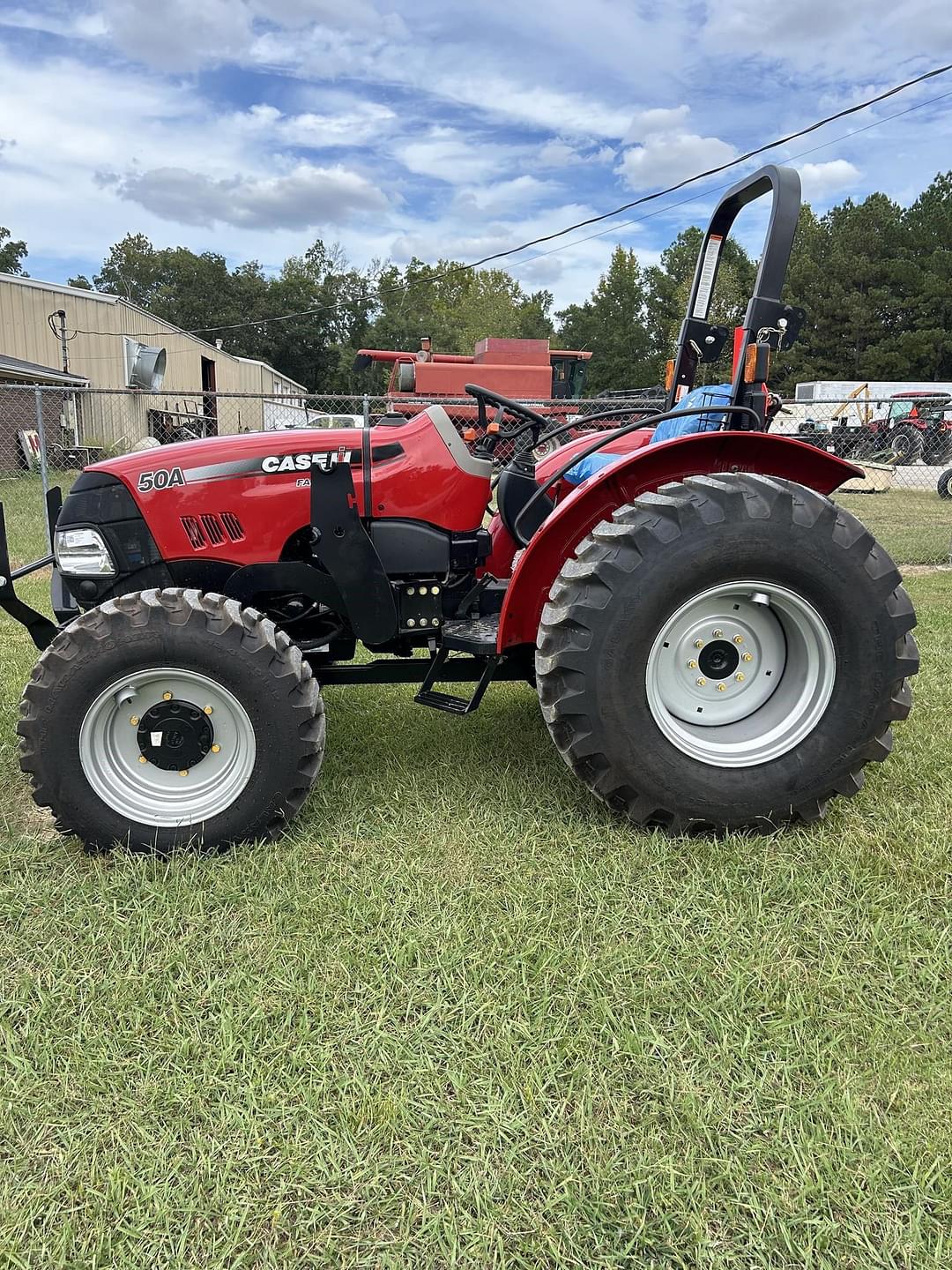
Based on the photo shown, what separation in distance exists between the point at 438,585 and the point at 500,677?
394 mm

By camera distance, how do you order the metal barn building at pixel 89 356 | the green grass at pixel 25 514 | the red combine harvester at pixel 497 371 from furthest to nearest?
the metal barn building at pixel 89 356 < the red combine harvester at pixel 497 371 < the green grass at pixel 25 514

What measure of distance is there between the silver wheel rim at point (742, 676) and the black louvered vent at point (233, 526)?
4.54ft

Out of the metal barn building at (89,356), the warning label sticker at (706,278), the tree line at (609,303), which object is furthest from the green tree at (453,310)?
the warning label sticker at (706,278)

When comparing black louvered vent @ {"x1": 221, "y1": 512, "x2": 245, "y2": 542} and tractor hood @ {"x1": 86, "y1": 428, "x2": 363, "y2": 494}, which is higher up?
tractor hood @ {"x1": 86, "y1": 428, "x2": 363, "y2": 494}

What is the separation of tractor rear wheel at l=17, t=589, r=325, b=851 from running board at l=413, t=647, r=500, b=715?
0.41 m

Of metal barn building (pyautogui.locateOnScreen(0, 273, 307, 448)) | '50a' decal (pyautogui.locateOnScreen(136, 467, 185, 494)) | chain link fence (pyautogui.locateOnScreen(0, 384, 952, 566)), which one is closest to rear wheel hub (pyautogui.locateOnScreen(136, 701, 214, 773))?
'50a' decal (pyautogui.locateOnScreen(136, 467, 185, 494))

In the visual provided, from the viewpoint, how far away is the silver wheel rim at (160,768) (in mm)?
2518

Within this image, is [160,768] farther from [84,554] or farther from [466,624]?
[466,624]

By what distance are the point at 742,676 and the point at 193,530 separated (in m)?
1.83

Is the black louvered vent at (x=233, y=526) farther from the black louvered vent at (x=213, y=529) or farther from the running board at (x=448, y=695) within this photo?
the running board at (x=448, y=695)

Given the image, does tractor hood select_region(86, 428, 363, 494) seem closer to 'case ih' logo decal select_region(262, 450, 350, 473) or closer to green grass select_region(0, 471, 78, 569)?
'case ih' logo decal select_region(262, 450, 350, 473)

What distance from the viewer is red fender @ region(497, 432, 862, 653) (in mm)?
2623

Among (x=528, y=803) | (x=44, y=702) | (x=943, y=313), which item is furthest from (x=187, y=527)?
(x=943, y=313)

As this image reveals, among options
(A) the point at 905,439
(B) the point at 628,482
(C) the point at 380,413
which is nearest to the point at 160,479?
(B) the point at 628,482
